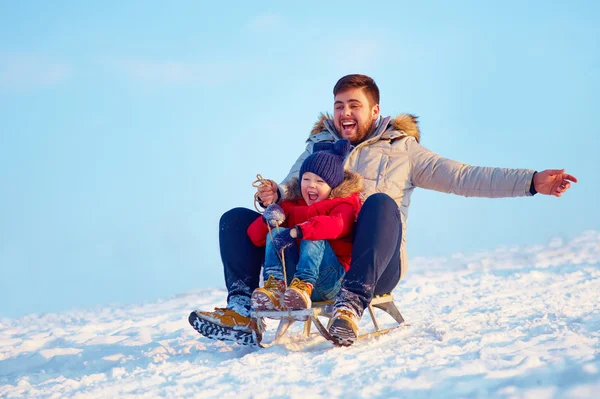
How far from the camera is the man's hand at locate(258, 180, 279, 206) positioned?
323 centimetres

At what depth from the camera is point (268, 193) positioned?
3.23 metres

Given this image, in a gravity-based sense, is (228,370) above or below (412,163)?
below

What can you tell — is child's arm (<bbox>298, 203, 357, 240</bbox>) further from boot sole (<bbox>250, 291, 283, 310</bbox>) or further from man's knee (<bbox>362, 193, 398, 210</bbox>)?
boot sole (<bbox>250, 291, 283, 310</bbox>)

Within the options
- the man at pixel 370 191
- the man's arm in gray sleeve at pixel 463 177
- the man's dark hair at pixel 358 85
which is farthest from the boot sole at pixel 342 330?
the man's dark hair at pixel 358 85

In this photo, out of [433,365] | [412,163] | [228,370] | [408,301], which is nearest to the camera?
[433,365]

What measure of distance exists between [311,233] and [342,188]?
1.31ft

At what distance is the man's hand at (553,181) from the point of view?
3000mm

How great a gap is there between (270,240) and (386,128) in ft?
3.61

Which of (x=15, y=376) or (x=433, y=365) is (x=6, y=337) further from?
(x=433, y=365)

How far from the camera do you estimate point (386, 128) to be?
3627 mm

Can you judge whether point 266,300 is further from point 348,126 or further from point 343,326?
point 348,126

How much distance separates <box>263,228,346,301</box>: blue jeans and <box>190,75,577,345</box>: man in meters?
0.14

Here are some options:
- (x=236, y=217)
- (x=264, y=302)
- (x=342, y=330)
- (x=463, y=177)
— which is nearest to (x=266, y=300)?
(x=264, y=302)

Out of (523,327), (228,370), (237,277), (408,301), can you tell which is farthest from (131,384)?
(408,301)
